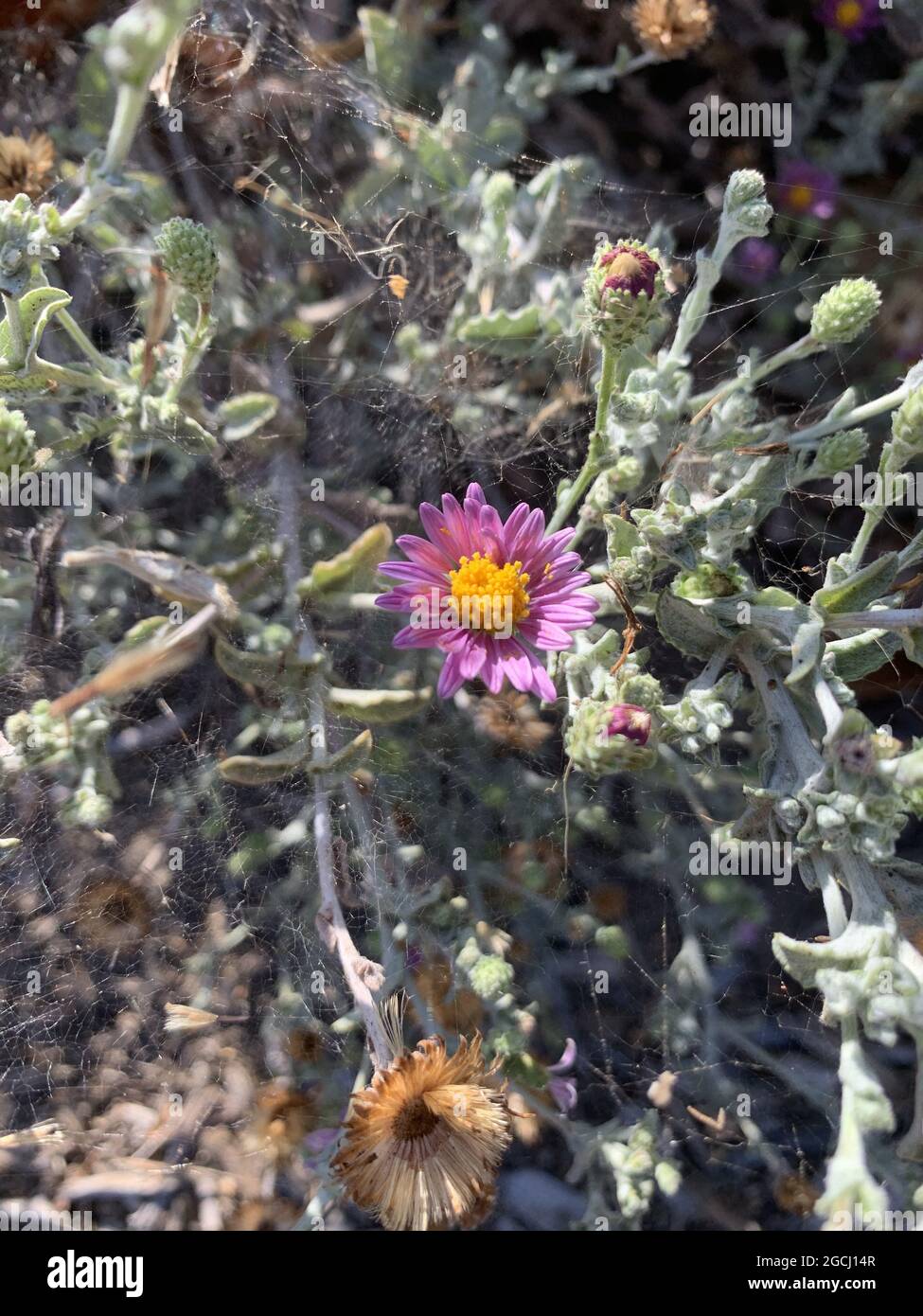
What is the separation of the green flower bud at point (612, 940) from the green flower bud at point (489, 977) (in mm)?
262

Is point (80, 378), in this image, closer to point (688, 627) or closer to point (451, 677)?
point (451, 677)

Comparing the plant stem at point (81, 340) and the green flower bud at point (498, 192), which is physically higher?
the green flower bud at point (498, 192)

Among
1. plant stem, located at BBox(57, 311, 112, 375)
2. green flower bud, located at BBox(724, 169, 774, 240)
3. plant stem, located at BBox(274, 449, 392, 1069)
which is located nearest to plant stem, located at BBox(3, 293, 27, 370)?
plant stem, located at BBox(57, 311, 112, 375)

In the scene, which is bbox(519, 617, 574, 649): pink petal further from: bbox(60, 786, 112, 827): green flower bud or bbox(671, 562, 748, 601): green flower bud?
bbox(60, 786, 112, 827): green flower bud

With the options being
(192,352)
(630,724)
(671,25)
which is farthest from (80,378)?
(671,25)

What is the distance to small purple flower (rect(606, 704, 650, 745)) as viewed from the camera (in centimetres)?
141

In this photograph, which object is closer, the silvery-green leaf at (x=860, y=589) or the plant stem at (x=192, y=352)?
the silvery-green leaf at (x=860, y=589)

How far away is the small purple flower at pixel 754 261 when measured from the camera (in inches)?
91.4

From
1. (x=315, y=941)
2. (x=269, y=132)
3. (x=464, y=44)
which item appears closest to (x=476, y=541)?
(x=315, y=941)

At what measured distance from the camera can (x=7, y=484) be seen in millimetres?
1796

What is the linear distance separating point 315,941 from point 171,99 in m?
1.76

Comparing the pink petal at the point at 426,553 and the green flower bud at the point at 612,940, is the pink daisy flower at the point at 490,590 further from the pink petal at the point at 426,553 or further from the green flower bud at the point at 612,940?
the green flower bud at the point at 612,940

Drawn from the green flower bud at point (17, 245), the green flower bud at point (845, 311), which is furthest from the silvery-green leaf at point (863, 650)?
the green flower bud at point (17, 245)

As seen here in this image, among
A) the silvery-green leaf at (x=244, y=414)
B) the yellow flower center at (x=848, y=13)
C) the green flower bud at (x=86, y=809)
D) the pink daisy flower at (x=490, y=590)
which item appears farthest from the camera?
the yellow flower center at (x=848, y=13)
